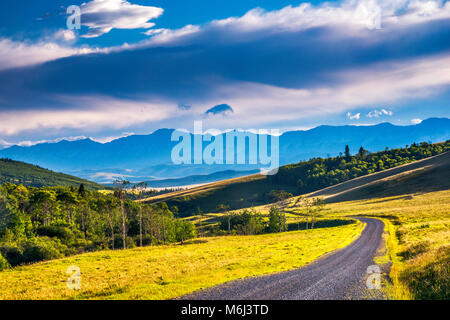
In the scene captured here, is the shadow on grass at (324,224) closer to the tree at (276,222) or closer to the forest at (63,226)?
the tree at (276,222)

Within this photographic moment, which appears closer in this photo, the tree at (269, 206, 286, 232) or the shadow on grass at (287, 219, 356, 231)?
the shadow on grass at (287, 219, 356, 231)

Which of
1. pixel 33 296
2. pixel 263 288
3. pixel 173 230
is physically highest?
pixel 263 288

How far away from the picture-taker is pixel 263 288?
21.0 metres

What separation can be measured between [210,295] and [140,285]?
7.82 metres

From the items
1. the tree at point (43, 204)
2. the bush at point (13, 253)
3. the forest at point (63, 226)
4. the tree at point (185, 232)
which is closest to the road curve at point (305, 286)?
the forest at point (63, 226)

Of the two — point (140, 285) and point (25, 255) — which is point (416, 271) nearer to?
point (140, 285)

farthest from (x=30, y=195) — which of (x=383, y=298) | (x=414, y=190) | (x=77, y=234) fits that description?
(x=414, y=190)

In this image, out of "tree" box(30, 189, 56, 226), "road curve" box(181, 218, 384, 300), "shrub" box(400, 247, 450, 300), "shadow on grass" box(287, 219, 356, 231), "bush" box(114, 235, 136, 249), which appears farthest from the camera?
"shadow on grass" box(287, 219, 356, 231)

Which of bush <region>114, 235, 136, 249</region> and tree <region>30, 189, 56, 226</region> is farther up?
tree <region>30, 189, 56, 226</region>

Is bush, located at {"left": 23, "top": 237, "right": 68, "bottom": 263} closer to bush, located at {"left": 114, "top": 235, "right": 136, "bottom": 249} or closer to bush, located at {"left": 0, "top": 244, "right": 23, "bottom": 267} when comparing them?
bush, located at {"left": 0, "top": 244, "right": 23, "bottom": 267}

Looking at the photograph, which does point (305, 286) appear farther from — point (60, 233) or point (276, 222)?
point (276, 222)

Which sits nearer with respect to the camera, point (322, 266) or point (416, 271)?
point (416, 271)

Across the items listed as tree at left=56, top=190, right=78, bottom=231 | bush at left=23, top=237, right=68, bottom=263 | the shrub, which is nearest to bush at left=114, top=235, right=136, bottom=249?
tree at left=56, top=190, right=78, bottom=231

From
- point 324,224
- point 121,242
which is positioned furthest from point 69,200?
point 324,224
